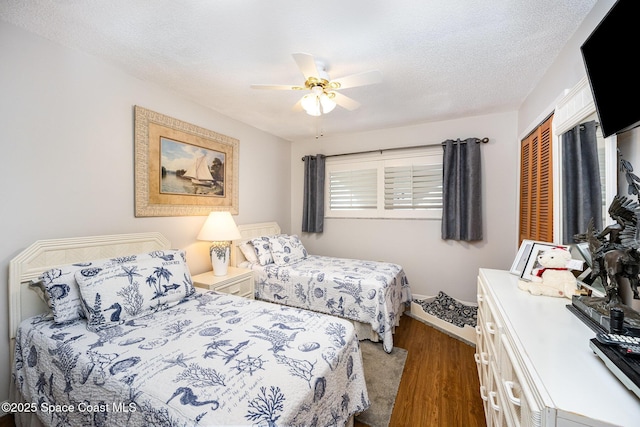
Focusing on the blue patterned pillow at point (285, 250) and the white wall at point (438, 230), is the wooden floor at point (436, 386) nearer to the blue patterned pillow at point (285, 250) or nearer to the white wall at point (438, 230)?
the white wall at point (438, 230)

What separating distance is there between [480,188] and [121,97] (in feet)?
12.6

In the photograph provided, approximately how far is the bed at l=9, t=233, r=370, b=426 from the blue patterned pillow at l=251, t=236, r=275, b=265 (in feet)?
3.70

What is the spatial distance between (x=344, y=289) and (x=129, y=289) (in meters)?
1.75

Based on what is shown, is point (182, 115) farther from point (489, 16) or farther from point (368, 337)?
point (368, 337)

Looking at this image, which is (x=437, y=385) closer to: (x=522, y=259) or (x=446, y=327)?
(x=446, y=327)

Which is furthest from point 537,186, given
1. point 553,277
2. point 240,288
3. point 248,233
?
point 248,233

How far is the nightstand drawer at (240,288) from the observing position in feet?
8.21

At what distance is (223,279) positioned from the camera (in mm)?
2510

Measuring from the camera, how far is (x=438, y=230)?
341 cm

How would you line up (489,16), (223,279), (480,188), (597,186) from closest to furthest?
(597,186) < (489,16) < (223,279) < (480,188)

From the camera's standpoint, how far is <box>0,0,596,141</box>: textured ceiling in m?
1.47

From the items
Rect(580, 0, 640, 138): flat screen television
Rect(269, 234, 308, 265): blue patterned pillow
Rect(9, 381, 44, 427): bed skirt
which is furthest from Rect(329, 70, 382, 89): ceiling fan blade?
Rect(9, 381, 44, 427): bed skirt

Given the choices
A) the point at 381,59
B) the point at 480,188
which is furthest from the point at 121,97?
the point at 480,188

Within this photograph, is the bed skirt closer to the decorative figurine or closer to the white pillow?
the white pillow
